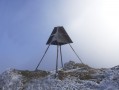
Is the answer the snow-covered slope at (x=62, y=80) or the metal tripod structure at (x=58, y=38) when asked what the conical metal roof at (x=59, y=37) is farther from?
the snow-covered slope at (x=62, y=80)

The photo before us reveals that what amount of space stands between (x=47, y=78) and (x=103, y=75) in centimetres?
608

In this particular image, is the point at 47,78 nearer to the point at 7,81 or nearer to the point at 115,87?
the point at 7,81

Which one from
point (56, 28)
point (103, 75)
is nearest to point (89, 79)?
point (103, 75)

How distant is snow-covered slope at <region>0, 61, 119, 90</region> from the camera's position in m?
28.0

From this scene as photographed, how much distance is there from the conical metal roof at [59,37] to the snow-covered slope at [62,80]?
4.40m

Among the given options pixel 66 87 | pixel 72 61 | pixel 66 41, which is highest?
pixel 66 41

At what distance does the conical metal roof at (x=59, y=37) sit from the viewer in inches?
1383

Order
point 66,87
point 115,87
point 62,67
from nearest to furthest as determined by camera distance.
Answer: point 115,87
point 66,87
point 62,67

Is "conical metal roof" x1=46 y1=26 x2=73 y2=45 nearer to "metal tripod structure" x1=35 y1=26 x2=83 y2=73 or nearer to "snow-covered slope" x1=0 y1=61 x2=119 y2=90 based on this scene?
"metal tripod structure" x1=35 y1=26 x2=83 y2=73

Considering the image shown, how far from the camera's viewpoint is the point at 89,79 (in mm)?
29984

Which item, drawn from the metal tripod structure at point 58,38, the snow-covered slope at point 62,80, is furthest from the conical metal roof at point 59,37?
the snow-covered slope at point 62,80

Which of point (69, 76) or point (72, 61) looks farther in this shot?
point (72, 61)

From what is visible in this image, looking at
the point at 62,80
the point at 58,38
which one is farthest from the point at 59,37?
the point at 62,80

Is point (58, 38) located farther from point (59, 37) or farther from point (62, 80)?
point (62, 80)
